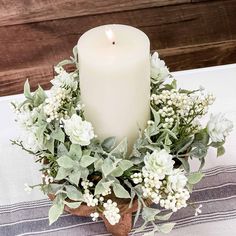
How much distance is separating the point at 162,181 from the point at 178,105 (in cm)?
11

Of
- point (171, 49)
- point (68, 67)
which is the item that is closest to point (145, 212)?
point (68, 67)

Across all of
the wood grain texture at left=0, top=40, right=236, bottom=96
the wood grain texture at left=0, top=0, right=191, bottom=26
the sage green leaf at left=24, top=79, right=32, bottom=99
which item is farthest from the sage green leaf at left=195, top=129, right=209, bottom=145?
the wood grain texture at left=0, top=0, right=191, bottom=26

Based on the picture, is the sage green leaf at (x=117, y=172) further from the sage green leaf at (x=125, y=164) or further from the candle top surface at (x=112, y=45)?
the candle top surface at (x=112, y=45)

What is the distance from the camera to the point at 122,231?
2.17ft

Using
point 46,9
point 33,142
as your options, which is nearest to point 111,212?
point 33,142

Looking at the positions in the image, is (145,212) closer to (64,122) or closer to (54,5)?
(64,122)

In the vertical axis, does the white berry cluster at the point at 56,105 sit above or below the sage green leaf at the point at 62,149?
above

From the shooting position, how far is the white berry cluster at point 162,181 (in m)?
0.56

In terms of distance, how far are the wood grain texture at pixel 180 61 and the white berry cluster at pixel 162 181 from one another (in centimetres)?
→ 128

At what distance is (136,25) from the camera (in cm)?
199

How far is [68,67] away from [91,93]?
3.86 feet

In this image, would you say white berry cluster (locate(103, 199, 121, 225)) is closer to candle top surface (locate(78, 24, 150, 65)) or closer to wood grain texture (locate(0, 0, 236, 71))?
candle top surface (locate(78, 24, 150, 65))

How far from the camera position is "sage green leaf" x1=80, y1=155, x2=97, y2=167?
0.58 m

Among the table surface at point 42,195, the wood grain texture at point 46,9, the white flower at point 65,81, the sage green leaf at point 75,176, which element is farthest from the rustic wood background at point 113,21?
the sage green leaf at point 75,176
